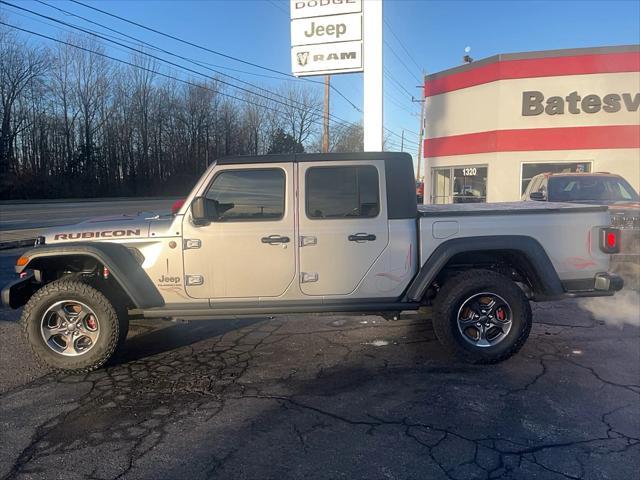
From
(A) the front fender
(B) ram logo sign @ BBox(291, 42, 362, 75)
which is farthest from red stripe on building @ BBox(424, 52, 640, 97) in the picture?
(A) the front fender

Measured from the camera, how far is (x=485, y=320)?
449cm

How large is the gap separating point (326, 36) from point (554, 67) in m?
8.82

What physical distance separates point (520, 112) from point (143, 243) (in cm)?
1495

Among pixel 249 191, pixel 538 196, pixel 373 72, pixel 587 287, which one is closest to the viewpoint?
pixel 249 191

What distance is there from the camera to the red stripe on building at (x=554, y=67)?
14.9 meters

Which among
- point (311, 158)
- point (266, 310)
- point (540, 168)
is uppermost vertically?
point (540, 168)

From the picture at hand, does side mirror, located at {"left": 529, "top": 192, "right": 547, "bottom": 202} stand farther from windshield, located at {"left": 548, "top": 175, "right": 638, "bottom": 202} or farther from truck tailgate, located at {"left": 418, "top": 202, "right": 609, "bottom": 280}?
truck tailgate, located at {"left": 418, "top": 202, "right": 609, "bottom": 280}

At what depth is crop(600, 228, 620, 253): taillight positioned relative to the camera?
4.45m

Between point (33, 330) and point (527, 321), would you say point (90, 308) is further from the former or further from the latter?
point (527, 321)

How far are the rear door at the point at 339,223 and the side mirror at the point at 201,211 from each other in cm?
82

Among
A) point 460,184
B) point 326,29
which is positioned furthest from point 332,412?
point 460,184

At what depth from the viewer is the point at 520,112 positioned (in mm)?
15953

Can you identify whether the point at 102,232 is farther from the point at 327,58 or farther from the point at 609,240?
the point at 327,58

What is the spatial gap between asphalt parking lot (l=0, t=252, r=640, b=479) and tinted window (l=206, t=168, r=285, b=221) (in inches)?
58.9
